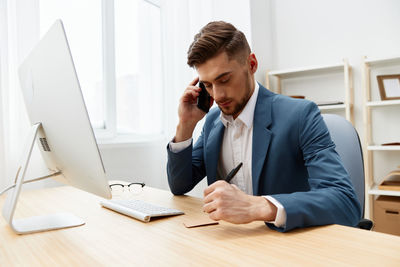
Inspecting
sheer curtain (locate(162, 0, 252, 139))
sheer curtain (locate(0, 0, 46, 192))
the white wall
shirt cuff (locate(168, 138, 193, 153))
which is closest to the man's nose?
shirt cuff (locate(168, 138, 193, 153))

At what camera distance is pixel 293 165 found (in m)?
1.06

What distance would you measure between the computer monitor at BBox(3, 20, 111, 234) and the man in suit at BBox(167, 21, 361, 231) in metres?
0.31

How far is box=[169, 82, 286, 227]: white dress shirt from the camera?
116 cm

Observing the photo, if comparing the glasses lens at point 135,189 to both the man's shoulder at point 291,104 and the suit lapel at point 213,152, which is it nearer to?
the suit lapel at point 213,152

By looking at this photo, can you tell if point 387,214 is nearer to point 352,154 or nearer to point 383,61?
point 383,61

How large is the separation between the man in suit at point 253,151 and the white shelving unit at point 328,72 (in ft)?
5.21

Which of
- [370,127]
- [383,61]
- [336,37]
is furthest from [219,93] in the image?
[336,37]

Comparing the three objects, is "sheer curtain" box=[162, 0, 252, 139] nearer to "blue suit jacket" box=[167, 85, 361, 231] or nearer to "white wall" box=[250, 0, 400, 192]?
"white wall" box=[250, 0, 400, 192]

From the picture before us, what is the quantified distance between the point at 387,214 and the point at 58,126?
233 cm

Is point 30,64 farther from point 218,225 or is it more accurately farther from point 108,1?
point 108,1

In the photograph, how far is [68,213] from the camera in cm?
97

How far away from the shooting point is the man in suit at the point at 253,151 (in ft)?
2.42

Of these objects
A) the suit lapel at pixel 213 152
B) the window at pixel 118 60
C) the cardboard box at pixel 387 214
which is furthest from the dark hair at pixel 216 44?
the cardboard box at pixel 387 214

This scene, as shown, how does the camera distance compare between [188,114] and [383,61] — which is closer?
[188,114]
